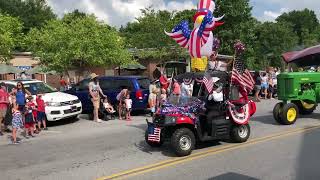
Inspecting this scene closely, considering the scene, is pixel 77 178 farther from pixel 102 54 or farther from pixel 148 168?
pixel 102 54

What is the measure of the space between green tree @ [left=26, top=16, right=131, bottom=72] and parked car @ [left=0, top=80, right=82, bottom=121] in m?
9.80

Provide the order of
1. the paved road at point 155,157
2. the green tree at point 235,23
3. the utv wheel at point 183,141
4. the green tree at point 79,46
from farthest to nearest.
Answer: the green tree at point 235,23 → the green tree at point 79,46 → the utv wheel at point 183,141 → the paved road at point 155,157

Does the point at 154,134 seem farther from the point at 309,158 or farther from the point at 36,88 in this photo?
the point at 36,88

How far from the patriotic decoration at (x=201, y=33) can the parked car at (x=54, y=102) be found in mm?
5813

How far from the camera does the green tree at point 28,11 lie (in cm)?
6777

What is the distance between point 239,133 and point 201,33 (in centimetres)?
274

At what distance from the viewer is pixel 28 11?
71312 millimetres

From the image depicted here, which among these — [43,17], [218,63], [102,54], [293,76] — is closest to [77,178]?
[218,63]

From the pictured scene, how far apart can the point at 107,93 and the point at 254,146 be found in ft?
29.7

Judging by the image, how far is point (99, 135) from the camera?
1363 cm

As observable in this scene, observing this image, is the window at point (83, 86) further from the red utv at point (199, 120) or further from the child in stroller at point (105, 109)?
the red utv at point (199, 120)

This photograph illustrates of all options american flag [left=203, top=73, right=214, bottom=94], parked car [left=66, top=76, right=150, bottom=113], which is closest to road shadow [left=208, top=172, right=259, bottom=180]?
american flag [left=203, top=73, right=214, bottom=94]

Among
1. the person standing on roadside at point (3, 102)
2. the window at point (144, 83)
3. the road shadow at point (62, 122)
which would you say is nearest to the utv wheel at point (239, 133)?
the person standing on roadside at point (3, 102)

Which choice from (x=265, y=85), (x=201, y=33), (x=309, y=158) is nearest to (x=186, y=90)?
(x=201, y=33)
